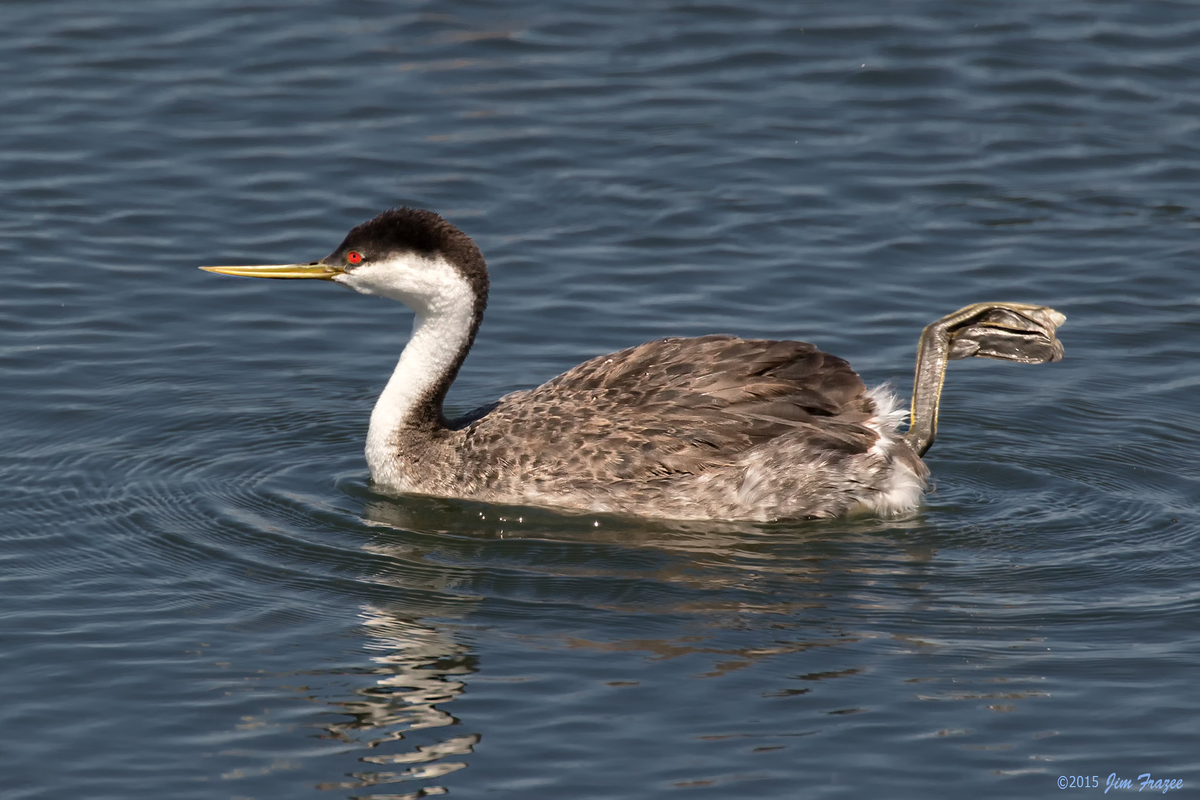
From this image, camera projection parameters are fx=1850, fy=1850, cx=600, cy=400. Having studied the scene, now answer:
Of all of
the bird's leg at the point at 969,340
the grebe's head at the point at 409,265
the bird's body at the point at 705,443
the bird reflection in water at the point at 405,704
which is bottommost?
the bird reflection in water at the point at 405,704

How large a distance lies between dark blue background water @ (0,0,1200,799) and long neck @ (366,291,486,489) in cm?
25

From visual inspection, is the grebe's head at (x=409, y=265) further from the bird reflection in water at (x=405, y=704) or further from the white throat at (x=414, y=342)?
the bird reflection in water at (x=405, y=704)

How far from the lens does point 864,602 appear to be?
343 inches

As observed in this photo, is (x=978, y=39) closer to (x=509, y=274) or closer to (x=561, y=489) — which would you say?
(x=509, y=274)

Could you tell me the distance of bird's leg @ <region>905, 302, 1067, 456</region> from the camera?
399 inches

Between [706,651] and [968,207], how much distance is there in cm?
695

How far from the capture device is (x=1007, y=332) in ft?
33.6

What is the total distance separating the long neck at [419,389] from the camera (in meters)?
10.4

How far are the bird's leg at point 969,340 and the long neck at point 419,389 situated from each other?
8.19ft

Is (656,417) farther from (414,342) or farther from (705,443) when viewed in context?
(414,342)

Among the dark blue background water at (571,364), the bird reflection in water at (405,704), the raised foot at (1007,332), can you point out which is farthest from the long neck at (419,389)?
the raised foot at (1007,332)

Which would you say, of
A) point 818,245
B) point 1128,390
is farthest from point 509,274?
point 1128,390

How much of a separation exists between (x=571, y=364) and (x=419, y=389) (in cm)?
164

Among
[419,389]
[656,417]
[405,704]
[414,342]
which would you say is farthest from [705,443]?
[405,704]
